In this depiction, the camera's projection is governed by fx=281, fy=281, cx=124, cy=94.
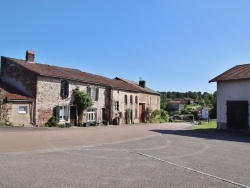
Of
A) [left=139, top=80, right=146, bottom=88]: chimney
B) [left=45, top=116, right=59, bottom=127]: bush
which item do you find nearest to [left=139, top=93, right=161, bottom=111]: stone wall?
[left=139, top=80, right=146, bottom=88]: chimney

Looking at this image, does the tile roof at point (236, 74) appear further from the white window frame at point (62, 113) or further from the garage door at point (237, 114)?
the white window frame at point (62, 113)

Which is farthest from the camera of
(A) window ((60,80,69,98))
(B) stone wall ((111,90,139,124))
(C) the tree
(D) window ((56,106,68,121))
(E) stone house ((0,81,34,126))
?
(B) stone wall ((111,90,139,124))

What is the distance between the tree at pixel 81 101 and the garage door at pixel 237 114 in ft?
51.0

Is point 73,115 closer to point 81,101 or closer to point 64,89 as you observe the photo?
point 81,101

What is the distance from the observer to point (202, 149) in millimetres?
14625

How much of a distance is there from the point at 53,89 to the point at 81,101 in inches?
155

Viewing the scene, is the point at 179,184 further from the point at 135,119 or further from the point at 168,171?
the point at 135,119

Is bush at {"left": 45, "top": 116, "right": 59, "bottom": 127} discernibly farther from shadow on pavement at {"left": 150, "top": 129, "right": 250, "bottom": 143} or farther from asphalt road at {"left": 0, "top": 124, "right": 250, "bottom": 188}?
asphalt road at {"left": 0, "top": 124, "right": 250, "bottom": 188}

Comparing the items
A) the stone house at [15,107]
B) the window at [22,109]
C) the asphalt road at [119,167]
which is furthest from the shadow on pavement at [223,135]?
the window at [22,109]

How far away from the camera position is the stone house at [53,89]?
2820cm

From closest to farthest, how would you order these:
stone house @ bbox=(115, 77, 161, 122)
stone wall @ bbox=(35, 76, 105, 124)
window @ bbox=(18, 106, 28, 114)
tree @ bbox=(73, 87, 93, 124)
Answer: window @ bbox=(18, 106, 28, 114) < stone wall @ bbox=(35, 76, 105, 124) < tree @ bbox=(73, 87, 93, 124) < stone house @ bbox=(115, 77, 161, 122)

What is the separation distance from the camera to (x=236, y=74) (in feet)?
87.2

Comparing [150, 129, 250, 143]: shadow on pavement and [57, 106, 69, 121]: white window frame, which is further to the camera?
[57, 106, 69, 121]: white window frame

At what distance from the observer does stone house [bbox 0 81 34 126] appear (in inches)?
977
